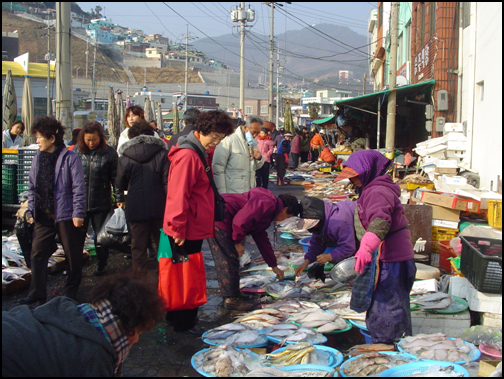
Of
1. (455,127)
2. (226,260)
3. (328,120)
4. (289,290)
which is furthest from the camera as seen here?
(328,120)

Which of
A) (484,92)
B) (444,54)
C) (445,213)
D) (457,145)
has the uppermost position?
(444,54)

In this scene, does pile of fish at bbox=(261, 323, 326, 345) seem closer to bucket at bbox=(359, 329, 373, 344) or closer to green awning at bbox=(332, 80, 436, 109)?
bucket at bbox=(359, 329, 373, 344)

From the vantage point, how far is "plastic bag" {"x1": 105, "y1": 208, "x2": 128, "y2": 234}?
229 inches

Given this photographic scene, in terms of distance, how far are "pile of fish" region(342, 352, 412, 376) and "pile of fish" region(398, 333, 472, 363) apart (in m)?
0.15

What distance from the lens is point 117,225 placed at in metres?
5.82

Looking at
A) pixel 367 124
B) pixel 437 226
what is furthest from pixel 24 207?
pixel 367 124

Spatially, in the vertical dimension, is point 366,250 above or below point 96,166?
below

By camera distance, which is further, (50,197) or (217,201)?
(50,197)

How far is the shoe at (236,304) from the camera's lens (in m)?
4.83

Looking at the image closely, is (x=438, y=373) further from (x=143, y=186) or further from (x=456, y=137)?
(x=456, y=137)

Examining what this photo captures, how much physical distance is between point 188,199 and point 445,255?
3.82 meters

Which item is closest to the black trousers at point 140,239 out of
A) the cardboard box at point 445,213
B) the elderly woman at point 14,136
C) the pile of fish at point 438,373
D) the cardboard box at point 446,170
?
the pile of fish at point 438,373

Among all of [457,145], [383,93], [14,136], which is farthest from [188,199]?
[383,93]

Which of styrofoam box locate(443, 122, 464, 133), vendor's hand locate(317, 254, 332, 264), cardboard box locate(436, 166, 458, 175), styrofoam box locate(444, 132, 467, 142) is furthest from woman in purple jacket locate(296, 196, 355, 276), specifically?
styrofoam box locate(443, 122, 464, 133)
